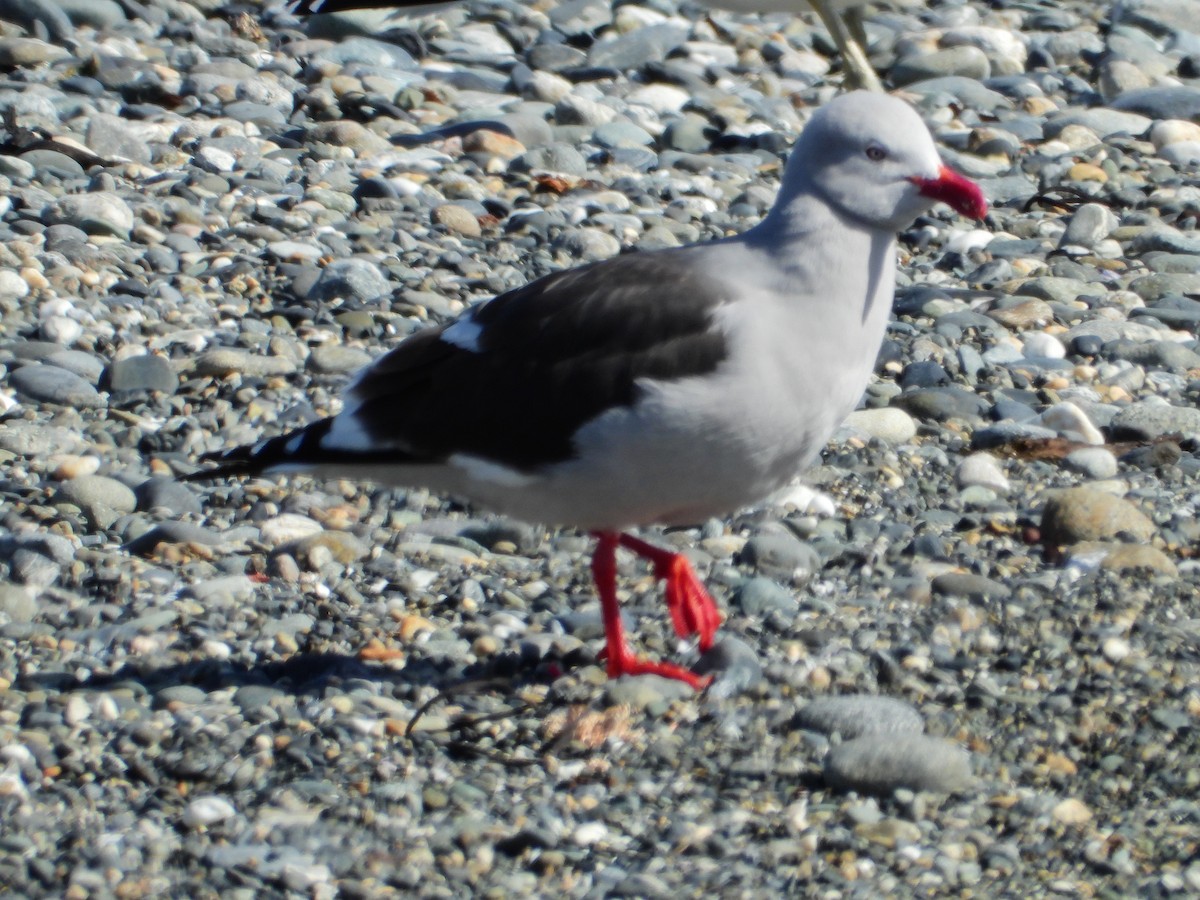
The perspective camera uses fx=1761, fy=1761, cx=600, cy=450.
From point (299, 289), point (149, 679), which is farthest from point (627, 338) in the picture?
point (299, 289)

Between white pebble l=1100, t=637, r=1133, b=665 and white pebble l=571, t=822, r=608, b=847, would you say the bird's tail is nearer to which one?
white pebble l=571, t=822, r=608, b=847

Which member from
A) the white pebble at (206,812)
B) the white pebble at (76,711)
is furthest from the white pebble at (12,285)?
the white pebble at (206,812)

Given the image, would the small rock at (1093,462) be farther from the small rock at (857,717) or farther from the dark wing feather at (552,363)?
the dark wing feather at (552,363)

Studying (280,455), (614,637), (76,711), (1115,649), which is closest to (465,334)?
(280,455)

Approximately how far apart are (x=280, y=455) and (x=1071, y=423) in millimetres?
2498

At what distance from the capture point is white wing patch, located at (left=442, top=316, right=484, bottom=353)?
384 centimetres

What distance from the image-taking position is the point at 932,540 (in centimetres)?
449

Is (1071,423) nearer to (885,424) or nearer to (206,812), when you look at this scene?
(885,424)

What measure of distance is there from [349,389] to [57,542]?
0.83 metres

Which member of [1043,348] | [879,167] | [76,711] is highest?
[879,167]

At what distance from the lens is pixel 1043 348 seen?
233 inches

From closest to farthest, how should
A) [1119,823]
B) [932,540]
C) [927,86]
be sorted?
[1119,823] → [932,540] → [927,86]

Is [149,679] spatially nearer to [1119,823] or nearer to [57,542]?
[57,542]

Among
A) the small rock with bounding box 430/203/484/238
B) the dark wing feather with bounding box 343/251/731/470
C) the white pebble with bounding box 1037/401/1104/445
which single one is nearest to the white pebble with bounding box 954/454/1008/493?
the white pebble with bounding box 1037/401/1104/445
